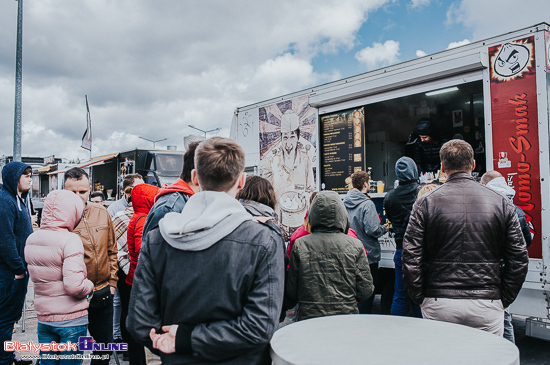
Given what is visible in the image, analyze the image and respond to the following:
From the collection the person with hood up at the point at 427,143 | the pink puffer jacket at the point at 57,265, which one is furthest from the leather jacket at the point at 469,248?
the person with hood up at the point at 427,143

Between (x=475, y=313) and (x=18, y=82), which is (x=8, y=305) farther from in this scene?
(x=18, y=82)

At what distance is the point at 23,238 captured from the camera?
3764 mm

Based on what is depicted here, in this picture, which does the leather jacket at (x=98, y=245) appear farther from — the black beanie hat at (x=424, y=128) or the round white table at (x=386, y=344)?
the black beanie hat at (x=424, y=128)

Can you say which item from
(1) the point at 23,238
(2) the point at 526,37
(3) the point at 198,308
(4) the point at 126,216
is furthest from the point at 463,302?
(1) the point at 23,238

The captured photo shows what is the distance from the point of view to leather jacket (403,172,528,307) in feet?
7.80

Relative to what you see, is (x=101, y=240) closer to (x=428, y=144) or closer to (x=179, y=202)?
(x=179, y=202)

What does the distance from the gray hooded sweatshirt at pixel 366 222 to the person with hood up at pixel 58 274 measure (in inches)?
108

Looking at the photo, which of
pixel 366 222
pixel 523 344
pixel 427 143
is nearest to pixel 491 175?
pixel 366 222

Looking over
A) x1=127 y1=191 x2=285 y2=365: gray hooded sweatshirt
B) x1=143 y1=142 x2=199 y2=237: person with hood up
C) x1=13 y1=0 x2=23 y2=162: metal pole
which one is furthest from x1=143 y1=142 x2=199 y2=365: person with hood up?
x1=13 y1=0 x2=23 y2=162: metal pole

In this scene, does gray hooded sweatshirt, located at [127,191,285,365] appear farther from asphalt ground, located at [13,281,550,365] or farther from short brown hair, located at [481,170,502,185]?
short brown hair, located at [481,170,502,185]

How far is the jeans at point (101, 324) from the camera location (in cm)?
321

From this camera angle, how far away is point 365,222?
426cm

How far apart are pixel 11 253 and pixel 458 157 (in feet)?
12.2

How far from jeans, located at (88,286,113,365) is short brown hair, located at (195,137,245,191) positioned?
7.18 ft
